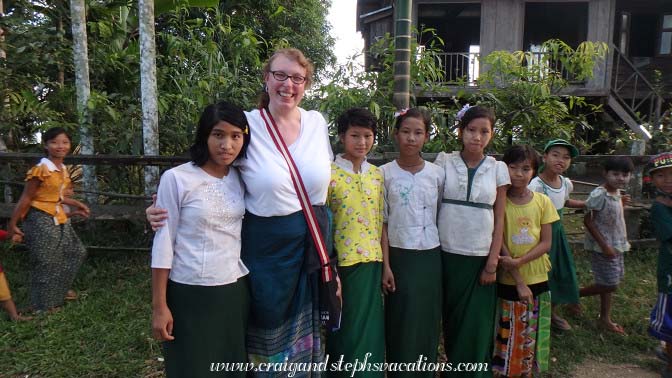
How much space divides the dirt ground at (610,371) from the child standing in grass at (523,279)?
501 mm

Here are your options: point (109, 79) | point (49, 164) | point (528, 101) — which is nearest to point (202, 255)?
point (49, 164)

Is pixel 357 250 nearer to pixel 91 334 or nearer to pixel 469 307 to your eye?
pixel 469 307

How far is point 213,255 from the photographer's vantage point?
5.66ft

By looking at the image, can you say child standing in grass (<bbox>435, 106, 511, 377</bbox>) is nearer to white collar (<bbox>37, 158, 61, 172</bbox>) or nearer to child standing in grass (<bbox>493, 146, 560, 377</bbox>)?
child standing in grass (<bbox>493, 146, 560, 377</bbox>)

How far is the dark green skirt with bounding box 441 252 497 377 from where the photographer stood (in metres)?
2.24

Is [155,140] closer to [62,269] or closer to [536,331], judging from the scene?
[62,269]

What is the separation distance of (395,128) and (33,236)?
296 cm

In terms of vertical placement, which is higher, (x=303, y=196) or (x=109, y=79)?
(x=109, y=79)

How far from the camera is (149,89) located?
4168 mm

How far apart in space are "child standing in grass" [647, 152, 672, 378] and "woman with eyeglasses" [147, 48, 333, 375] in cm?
193

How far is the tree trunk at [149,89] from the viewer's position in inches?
162

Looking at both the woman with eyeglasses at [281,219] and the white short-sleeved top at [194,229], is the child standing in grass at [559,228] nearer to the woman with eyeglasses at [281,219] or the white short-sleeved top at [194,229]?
the woman with eyeglasses at [281,219]

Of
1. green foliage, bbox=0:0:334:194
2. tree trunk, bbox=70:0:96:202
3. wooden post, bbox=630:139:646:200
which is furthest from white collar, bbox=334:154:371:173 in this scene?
wooden post, bbox=630:139:646:200

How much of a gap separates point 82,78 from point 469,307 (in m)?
4.24
